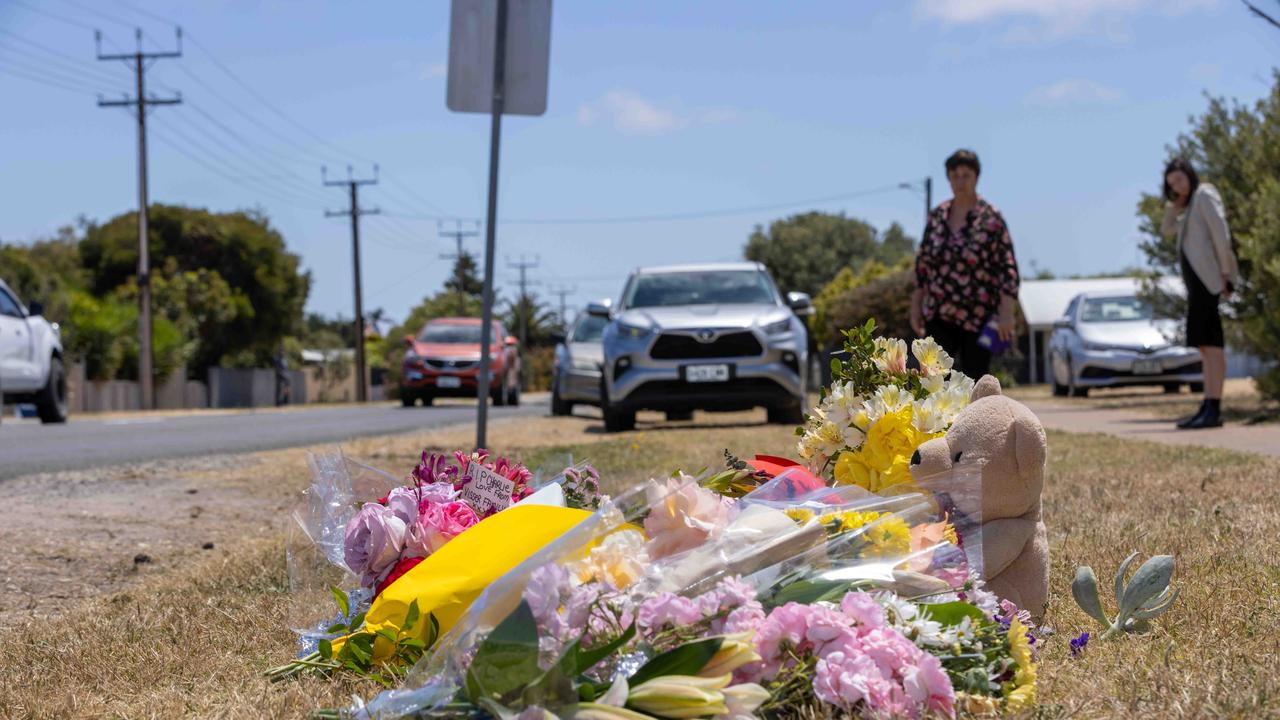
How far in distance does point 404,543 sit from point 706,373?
28.0 feet

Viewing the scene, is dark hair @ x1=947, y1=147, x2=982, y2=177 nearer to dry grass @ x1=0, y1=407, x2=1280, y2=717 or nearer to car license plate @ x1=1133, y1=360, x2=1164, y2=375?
dry grass @ x1=0, y1=407, x2=1280, y2=717

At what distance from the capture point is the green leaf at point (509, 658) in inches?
80.2

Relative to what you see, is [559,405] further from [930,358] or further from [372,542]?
[372,542]

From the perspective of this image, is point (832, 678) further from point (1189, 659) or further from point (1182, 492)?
point (1182, 492)

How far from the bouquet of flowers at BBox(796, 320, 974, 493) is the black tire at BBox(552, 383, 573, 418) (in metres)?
13.5

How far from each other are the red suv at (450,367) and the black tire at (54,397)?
7994 millimetres

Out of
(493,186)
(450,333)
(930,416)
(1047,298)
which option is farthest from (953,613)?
(1047,298)

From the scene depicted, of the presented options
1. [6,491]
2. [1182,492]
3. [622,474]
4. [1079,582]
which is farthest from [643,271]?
[1079,582]

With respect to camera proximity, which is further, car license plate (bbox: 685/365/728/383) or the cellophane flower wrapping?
car license plate (bbox: 685/365/728/383)

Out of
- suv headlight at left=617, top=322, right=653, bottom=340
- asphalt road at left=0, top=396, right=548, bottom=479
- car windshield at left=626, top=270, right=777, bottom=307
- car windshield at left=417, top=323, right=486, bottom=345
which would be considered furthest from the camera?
car windshield at left=417, top=323, right=486, bottom=345

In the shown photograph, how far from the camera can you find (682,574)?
2332 millimetres

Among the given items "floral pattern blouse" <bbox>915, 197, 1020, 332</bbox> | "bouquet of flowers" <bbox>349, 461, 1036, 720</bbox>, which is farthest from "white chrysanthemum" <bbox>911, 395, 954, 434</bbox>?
"floral pattern blouse" <bbox>915, 197, 1020, 332</bbox>

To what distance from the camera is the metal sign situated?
7465 mm

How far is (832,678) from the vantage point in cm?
216
